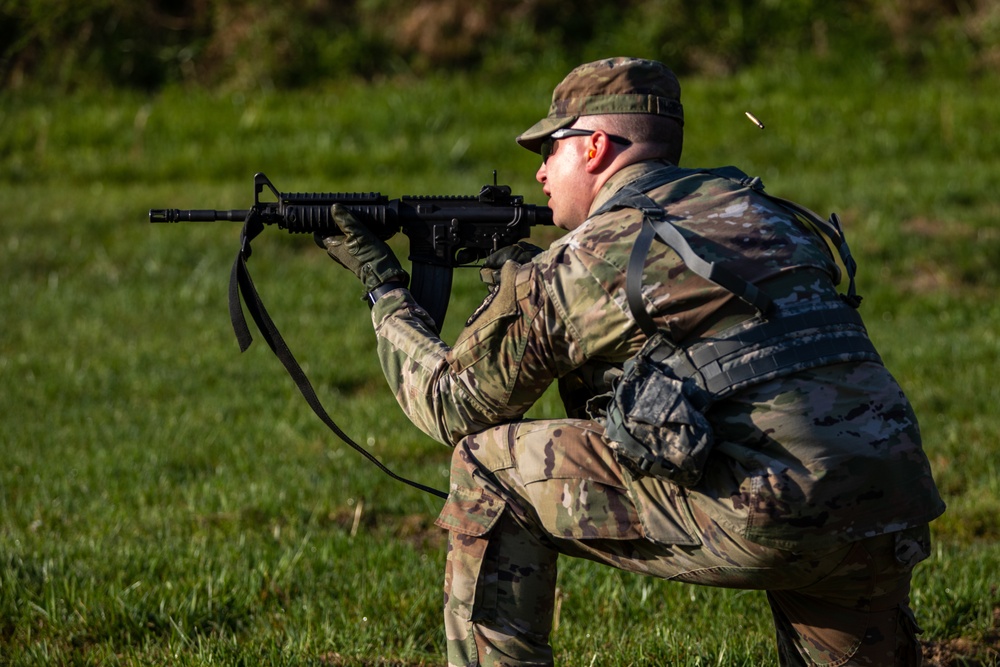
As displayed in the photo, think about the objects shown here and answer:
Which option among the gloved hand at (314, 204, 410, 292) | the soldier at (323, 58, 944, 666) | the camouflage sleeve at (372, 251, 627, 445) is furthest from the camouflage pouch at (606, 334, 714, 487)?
the gloved hand at (314, 204, 410, 292)

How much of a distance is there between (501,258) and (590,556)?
105cm

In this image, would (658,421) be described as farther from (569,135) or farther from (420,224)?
(420,224)

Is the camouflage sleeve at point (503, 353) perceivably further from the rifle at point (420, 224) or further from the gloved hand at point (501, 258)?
the rifle at point (420, 224)

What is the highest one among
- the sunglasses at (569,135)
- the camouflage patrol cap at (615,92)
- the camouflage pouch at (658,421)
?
the camouflage patrol cap at (615,92)

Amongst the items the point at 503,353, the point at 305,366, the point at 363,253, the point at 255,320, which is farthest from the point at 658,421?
the point at 305,366

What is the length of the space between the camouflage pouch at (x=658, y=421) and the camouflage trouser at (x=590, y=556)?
0.17 metres

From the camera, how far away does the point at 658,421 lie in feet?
10.1

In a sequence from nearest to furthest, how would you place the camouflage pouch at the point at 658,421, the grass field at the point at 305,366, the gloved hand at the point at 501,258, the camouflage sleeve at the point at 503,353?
the camouflage pouch at the point at 658,421
the camouflage sleeve at the point at 503,353
the gloved hand at the point at 501,258
the grass field at the point at 305,366

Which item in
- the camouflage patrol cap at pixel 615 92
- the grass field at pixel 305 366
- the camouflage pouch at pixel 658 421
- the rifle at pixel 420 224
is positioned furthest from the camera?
the grass field at pixel 305 366

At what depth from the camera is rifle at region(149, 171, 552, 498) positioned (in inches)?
167

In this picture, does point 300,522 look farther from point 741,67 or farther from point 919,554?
point 741,67

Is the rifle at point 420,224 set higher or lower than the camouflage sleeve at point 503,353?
→ higher

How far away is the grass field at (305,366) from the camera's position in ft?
14.8

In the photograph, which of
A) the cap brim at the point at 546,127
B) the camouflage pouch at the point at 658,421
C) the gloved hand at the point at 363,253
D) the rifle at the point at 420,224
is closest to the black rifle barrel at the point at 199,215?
the rifle at the point at 420,224
